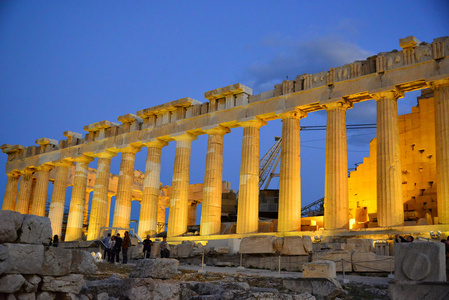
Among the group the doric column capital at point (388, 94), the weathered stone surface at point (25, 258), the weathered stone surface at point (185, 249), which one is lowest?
the weathered stone surface at point (25, 258)

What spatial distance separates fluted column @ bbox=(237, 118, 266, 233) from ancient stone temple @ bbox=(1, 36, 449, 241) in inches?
2.2

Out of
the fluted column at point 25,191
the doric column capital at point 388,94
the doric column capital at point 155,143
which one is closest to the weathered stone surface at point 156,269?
the doric column capital at point 388,94

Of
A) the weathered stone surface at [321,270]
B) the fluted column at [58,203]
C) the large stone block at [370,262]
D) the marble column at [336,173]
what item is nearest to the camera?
the weathered stone surface at [321,270]

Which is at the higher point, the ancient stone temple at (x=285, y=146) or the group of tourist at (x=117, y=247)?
the ancient stone temple at (x=285, y=146)

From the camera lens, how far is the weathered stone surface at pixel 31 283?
9.38 meters

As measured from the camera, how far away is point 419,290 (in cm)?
903

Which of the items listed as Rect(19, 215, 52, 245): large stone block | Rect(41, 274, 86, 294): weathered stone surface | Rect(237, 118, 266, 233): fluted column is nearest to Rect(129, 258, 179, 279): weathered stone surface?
Rect(41, 274, 86, 294): weathered stone surface

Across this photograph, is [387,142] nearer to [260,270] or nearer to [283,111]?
[283,111]

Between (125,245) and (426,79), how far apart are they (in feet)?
50.8

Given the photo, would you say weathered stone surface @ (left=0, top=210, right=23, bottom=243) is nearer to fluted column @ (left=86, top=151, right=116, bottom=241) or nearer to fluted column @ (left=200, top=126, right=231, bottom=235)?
fluted column @ (left=200, top=126, right=231, bottom=235)

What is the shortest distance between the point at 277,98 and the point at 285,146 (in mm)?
2780

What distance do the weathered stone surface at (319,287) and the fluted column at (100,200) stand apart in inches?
964

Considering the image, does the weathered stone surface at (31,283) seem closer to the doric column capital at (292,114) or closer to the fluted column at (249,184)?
the fluted column at (249,184)

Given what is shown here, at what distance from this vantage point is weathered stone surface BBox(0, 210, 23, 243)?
30.1 feet
